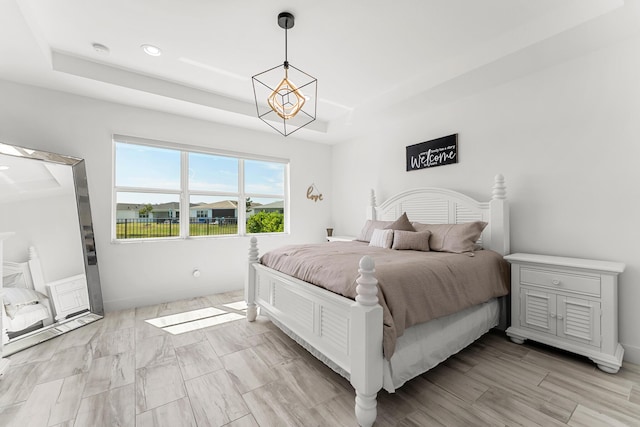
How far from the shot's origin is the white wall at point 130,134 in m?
2.83

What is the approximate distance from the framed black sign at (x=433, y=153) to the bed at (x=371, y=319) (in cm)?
40

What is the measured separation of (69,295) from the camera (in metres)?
2.76

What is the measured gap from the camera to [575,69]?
244 cm

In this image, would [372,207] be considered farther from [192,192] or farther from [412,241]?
[192,192]

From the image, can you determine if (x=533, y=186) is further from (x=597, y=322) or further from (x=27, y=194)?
(x=27, y=194)

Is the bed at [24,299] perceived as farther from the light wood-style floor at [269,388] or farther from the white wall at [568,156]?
the white wall at [568,156]

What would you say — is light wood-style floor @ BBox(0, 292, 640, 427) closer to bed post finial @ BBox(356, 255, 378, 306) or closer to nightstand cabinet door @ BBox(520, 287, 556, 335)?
nightstand cabinet door @ BBox(520, 287, 556, 335)

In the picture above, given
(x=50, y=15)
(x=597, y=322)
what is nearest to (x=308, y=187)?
(x=50, y=15)

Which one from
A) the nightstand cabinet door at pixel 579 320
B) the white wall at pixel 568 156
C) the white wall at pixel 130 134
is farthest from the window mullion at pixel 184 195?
the nightstand cabinet door at pixel 579 320

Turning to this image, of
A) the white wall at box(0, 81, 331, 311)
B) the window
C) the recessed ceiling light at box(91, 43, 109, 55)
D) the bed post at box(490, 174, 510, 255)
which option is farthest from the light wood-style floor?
the recessed ceiling light at box(91, 43, 109, 55)

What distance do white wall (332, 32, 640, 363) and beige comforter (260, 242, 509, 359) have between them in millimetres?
630

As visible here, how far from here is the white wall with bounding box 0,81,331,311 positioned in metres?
2.83

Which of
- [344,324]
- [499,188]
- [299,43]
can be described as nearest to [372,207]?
[499,188]

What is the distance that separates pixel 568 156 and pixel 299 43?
101 inches
